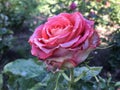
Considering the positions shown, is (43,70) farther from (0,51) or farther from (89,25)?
(0,51)

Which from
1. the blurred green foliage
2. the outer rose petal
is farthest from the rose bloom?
the blurred green foliage

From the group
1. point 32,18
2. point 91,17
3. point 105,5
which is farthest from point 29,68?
point 32,18

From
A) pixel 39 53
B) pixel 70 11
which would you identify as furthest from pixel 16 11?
pixel 39 53

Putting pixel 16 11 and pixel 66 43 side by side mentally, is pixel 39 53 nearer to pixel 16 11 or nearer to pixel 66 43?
pixel 66 43

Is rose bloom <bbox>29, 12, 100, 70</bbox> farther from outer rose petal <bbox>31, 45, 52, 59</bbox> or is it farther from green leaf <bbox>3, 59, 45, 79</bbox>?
green leaf <bbox>3, 59, 45, 79</bbox>

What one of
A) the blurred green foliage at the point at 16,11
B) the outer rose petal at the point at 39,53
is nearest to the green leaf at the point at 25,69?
the outer rose petal at the point at 39,53

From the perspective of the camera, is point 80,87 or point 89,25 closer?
point 89,25

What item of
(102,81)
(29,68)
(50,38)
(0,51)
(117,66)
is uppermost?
(50,38)
